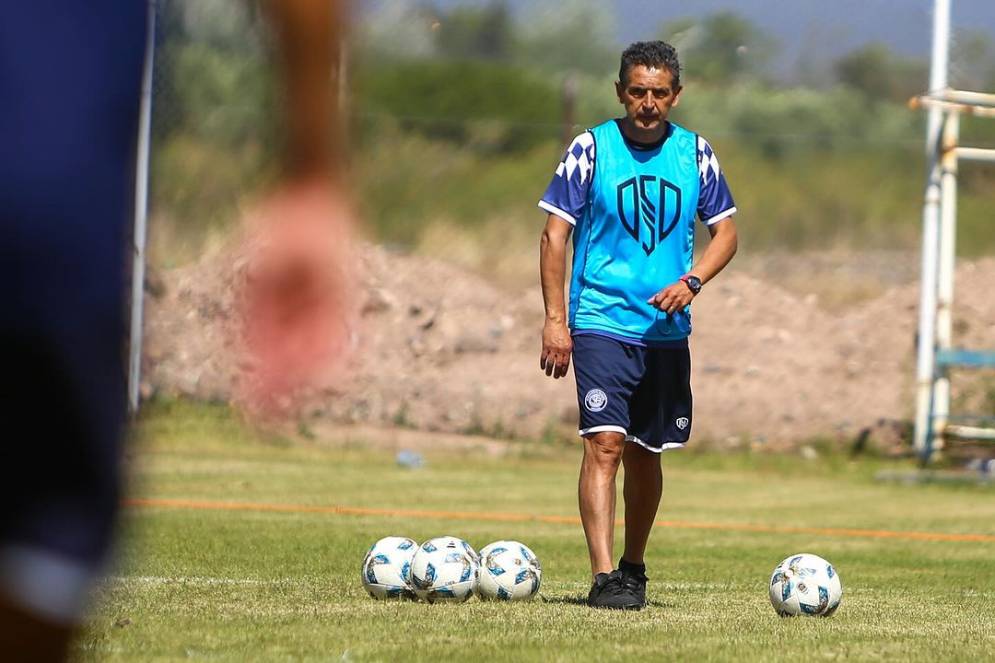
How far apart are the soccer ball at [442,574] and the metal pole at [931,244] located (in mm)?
11153

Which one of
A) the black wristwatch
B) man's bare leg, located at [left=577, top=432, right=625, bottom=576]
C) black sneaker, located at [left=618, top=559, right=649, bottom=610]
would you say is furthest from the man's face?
black sneaker, located at [left=618, top=559, right=649, bottom=610]

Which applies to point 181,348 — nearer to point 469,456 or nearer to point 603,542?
point 469,456

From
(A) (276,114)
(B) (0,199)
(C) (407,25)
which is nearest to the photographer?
(A) (276,114)

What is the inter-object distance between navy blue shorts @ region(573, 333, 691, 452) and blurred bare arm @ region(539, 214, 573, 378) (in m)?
0.10

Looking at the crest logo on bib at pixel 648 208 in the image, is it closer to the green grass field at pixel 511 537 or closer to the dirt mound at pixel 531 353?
the green grass field at pixel 511 537

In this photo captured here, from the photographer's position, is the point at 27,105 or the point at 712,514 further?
the point at 712,514

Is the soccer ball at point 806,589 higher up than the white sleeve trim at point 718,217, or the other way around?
the white sleeve trim at point 718,217

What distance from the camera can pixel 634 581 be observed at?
276 inches

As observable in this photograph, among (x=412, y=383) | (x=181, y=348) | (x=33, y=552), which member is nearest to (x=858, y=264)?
(x=412, y=383)

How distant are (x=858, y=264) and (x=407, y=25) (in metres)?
16.9

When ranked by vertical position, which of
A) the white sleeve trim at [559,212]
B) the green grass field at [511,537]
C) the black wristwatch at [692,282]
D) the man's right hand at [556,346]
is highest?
the white sleeve trim at [559,212]

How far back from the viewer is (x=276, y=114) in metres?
1.86

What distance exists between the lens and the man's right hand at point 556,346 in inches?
281

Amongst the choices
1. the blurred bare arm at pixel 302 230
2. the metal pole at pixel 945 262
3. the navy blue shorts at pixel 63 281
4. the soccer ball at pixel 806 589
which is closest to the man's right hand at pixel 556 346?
the soccer ball at pixel 806 589
